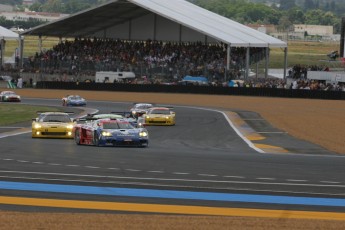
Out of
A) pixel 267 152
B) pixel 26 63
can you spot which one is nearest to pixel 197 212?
pixel 267 152

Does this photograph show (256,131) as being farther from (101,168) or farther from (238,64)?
(238,64)

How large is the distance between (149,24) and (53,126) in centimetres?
6223

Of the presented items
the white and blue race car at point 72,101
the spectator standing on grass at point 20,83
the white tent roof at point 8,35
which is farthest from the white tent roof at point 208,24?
the white and blue race car at point 72,101

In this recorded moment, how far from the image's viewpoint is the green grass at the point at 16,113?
158 feet

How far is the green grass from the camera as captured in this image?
4806 cm

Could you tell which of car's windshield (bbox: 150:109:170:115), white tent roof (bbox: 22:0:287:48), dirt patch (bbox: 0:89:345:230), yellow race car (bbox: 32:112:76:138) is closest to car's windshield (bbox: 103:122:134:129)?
yellow race car (bbox: 32:112:76:138)

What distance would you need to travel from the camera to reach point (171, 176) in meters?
21.7

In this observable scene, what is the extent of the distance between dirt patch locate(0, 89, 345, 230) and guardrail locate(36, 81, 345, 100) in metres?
0.89

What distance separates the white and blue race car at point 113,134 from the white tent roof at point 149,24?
51.9 metres

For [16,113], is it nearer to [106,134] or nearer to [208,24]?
Answer: [106,134]

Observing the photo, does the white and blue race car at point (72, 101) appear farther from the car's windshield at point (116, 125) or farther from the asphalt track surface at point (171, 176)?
the car's windshield at point (116, 125)

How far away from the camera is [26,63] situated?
3597 inches

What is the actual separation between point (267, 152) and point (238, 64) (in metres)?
55.4

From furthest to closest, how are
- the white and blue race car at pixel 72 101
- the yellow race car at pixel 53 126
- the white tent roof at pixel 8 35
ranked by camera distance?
the white tent roof at pixel 8 35 → the white and blue race car at pixel 72 101 → the yellow race car at pixel 53 126
